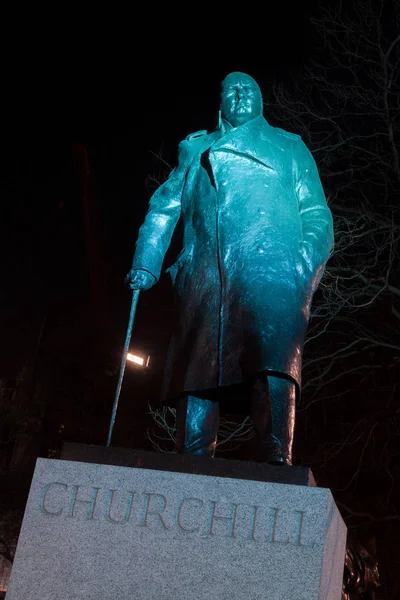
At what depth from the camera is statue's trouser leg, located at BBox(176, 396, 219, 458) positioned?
4352 mm

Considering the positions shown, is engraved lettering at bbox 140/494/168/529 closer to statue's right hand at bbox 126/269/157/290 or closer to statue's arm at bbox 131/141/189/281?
statue's right hand at bbox 126/269/157/290

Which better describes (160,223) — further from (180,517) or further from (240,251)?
(180,517)

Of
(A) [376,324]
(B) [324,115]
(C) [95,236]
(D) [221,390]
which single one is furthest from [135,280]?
(C) [95,236]

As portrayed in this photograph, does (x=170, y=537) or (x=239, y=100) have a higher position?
(x=239, y=100)

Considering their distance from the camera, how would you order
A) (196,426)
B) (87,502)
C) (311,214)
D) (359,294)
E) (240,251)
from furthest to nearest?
(359,294) < (311,214) < (240,251) < (196,426) < (87,502)

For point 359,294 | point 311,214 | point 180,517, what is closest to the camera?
point 180,517

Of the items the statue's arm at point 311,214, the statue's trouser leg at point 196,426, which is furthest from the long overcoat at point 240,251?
the statue's trouser leg at point 196,426

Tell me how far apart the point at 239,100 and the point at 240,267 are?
4.24 ft

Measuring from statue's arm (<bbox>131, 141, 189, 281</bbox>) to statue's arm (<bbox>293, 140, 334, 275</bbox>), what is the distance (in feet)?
2.53

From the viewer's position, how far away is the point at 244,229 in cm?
455

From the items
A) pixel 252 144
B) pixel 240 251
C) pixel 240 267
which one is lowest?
pixel 240 267

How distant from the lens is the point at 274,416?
13.2 feet

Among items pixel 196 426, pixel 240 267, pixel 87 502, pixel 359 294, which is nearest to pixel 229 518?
pixel 87 502

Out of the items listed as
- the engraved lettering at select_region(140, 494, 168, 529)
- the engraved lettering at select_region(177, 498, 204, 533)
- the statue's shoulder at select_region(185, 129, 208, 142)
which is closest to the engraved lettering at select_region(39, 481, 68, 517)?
the engraved lettering at select_region(140, 494, 168, 529)
